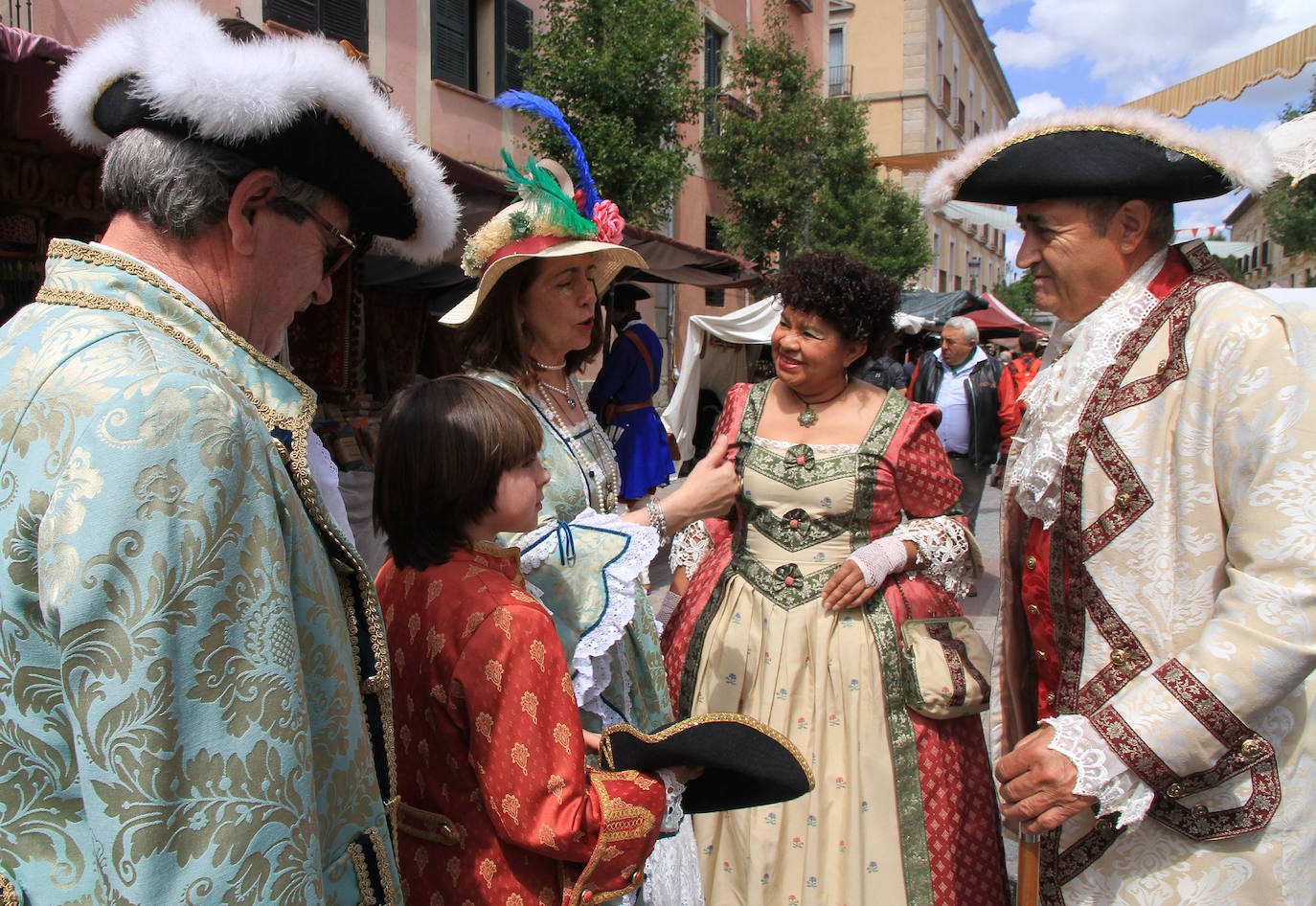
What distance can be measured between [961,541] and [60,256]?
211 cm

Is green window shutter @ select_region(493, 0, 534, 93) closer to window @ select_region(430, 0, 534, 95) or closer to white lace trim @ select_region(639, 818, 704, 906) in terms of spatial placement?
window @ select_region(430, 0, 534, 95)

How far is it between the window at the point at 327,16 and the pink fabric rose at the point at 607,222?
684 centimetres

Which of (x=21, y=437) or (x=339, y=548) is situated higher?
(x=21, y=437)

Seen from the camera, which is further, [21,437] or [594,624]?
→ [594,624]

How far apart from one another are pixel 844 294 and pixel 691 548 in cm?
89

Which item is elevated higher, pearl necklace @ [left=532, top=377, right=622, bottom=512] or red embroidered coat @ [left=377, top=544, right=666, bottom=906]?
pearl necklace @ [left=532, top=377, right=622, bottom=512]

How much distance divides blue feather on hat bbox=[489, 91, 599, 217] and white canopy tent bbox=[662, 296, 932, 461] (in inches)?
258

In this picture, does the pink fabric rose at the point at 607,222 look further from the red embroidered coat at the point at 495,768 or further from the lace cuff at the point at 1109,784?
the lace cuff at the point at 1109,784

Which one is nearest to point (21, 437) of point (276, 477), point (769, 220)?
point (276, 477)

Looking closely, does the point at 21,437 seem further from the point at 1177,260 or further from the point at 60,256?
the point at 1177,260

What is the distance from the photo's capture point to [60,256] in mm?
882

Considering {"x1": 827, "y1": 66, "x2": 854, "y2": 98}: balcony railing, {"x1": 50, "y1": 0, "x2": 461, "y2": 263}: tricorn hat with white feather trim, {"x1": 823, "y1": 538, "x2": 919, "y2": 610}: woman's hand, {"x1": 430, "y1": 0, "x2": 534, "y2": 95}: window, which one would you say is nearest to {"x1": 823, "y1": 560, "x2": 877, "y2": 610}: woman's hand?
{"x1": 823, "y1": 538, "x2": 919, "y2": 610}: woman's hand

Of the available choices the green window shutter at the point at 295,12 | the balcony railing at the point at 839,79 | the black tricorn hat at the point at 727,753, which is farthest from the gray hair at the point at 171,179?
the balcony railing at the point at 839,79

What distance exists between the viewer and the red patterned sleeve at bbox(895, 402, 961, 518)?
2375mm
